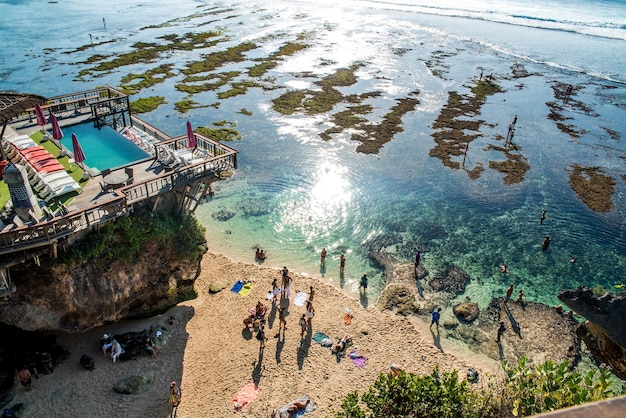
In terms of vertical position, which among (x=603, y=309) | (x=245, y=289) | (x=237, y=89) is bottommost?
(x=245, y=289)

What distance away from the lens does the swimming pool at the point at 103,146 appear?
24.0 meters

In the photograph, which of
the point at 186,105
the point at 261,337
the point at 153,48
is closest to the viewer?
the point at 261,337

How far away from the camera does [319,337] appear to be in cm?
2333

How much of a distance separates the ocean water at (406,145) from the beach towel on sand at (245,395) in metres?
9.38

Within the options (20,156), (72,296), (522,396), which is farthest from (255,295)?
(522,396)

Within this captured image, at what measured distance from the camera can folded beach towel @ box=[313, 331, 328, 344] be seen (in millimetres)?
23141

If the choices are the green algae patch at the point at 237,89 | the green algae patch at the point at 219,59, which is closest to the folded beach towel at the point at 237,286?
the green algae patch at the point at 237,89

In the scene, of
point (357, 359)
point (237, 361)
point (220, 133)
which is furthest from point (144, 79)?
point (357, 359)

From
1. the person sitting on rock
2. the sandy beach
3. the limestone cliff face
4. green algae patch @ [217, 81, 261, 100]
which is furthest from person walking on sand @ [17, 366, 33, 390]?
green algae patch @ [217, 81, 261, 100]

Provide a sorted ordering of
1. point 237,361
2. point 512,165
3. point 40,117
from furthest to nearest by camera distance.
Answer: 1. point 512,165
2. point 40,117
3. point 237,361

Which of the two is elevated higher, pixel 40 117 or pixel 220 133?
pixel 40 117

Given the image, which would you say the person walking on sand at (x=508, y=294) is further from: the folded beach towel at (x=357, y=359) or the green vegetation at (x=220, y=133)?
the green vegetation at (x=220, y=133)

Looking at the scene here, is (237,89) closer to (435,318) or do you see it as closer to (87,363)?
(435,318)

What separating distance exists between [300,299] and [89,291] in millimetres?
11769
